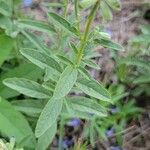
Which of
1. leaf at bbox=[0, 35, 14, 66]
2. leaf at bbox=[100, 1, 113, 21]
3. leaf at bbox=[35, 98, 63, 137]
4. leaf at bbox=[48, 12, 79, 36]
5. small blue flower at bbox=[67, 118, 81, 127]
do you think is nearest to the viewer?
leaf at bbox=[100, 1, 113, 21]

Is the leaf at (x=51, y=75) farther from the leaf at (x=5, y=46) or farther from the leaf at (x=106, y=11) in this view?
the leaf at (x=106, y=11)

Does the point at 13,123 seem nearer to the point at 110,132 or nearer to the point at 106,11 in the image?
the point at 110,132

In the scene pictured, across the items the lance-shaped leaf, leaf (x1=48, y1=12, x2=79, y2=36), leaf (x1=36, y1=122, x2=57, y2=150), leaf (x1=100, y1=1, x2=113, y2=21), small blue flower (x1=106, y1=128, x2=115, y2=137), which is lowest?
small blue flower (x1=106, y1=128, x2=115, y2=137)

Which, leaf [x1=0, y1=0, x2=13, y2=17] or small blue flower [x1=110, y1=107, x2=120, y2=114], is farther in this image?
small blue flower [x1=110, y1=107, x2=120, y2=114]

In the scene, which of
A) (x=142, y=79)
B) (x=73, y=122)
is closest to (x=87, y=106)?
(x=73, y=122)

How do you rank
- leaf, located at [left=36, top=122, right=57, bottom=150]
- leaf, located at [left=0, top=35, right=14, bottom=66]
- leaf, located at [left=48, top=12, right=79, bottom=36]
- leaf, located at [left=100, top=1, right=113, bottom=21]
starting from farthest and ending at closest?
leaf, located at [left=0, top=35, right=14, bottom=66]
leaf, located at [left=36, top=122, right=57, bottom=150]
leaf, located at [left=48, top=12, right=79, bottom=36]
leaf, located at [left=100, top=1, right=113, bottom=21]

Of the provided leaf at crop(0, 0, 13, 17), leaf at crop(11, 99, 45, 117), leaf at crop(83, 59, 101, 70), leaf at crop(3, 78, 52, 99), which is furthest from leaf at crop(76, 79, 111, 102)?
leaf at crop(0, 0, 13, 17)

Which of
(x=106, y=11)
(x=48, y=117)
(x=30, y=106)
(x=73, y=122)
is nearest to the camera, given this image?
(x=106, y=11)

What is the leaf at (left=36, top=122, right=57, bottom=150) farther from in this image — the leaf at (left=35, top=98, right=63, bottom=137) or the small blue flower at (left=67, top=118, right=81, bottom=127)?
the small blue flower at (left=67, top=118, right=81, bottom=127)
